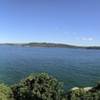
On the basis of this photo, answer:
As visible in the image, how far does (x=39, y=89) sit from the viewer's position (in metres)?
38.9

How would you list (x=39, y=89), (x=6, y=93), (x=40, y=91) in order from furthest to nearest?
(x=6, y=93) → (x=40, y=91) → (x=39, y=89)

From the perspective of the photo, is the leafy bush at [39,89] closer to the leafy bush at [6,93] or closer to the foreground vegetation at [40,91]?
the foreground vegetation at [40,91]

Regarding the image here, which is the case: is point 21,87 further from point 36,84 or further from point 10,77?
point 10,77

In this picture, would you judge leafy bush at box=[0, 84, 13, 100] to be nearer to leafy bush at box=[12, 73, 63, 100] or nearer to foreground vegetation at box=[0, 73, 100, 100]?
foreground vegetation at box=[0, 73, 100, 100]

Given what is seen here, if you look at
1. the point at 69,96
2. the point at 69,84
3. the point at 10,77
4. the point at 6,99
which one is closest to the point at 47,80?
the point at 69,96

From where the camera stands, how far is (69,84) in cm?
7488

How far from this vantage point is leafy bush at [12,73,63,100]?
3875 cm

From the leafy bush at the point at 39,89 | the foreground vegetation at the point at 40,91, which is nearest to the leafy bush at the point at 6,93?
the foreground vegetation at the point at 40,91

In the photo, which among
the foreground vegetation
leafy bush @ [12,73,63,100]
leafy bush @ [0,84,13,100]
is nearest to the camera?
the foreground vegetation

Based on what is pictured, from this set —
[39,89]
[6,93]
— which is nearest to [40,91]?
[39,89]

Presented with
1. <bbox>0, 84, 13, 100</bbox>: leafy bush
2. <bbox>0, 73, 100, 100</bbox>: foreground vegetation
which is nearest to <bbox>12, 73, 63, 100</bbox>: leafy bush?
<bbox>0, 73, 100, 100</bbox>: foreground vegetation

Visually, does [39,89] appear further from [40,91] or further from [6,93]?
[6,93]

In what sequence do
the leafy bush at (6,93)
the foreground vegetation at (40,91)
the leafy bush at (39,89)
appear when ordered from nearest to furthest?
the foreground vegetation at (40,91), the leafy bush at (39,89), the leafy bush at (6,93)

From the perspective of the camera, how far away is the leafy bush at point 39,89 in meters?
38.8
